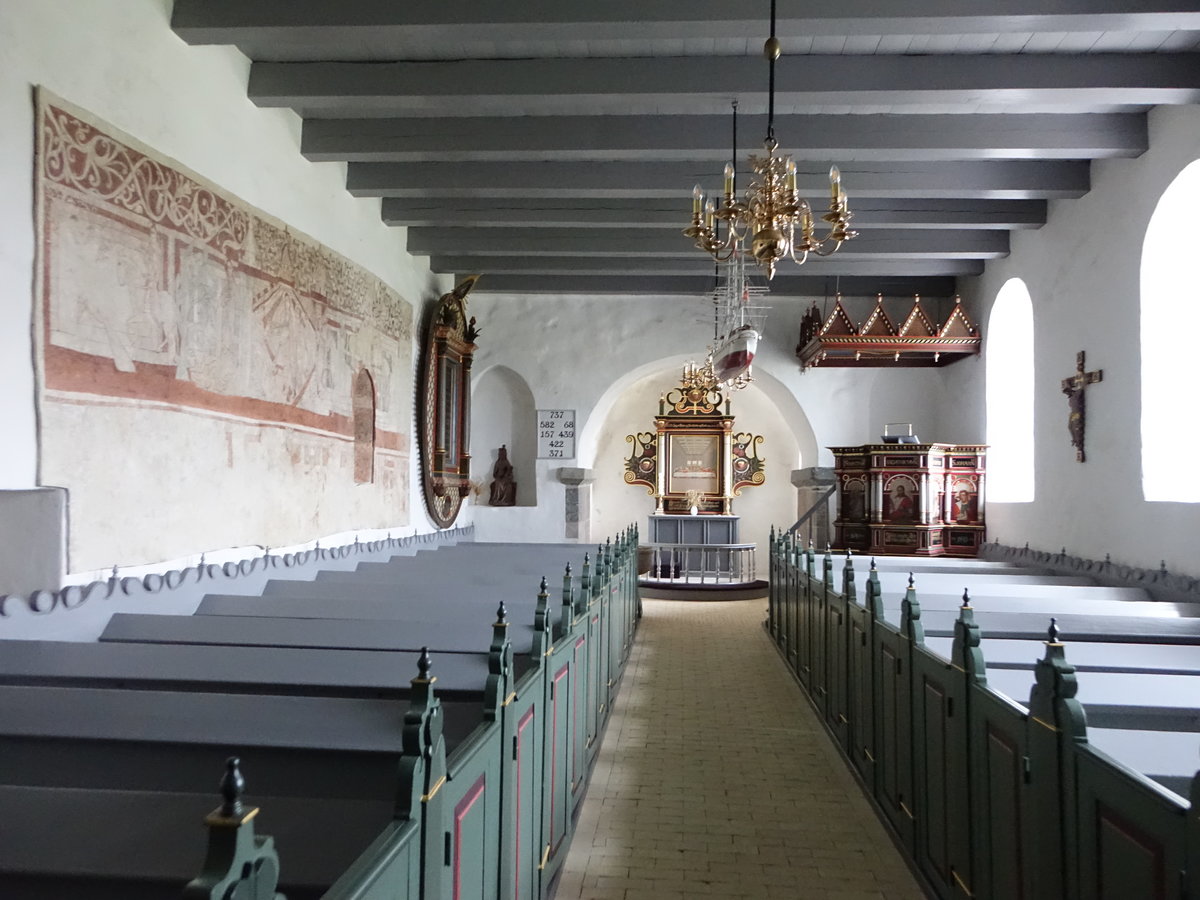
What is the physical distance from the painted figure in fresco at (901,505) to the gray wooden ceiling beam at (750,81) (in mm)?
4196

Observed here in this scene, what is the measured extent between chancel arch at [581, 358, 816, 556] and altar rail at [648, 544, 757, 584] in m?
1.22

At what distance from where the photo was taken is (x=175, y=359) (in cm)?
427

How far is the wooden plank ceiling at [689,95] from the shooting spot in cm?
433

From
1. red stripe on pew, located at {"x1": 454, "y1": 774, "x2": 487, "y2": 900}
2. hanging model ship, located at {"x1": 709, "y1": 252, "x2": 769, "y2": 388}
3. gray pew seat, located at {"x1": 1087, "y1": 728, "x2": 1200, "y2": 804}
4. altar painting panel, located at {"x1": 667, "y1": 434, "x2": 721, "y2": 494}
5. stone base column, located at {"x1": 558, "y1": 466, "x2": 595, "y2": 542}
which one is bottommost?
red stripe on pew, located at {"x1": 454, "y1": 774, "x2": 487, "y2": 900}

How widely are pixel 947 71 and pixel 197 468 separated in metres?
4.97

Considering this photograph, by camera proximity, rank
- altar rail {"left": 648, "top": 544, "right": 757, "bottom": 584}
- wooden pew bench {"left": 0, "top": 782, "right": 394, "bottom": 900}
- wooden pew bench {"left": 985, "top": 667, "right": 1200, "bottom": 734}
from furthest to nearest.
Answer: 1. altar rail {"left": 648, "top": 544, "right": 757, "bottom": 584}
2. wooden pew bench {"left": 985, "top": 667, "right": 1200, "bottom": 734}
3. wooden pew bench {"left": 0, "top": 782, "right": 394, "bottom": 900}

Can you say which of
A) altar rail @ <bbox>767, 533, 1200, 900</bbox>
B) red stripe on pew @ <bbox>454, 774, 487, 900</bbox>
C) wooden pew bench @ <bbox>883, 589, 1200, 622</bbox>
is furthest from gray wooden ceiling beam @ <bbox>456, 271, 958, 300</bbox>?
red stripe on pew @ <bbox>454, 774, 487, 900</bbox>

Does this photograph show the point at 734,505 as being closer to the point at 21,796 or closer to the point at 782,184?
the point at 782,184

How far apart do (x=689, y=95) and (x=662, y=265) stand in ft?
12.8

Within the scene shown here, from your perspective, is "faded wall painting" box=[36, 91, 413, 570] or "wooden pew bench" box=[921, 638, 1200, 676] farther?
"faded wall painting" box=[36, 91, 413, 570]

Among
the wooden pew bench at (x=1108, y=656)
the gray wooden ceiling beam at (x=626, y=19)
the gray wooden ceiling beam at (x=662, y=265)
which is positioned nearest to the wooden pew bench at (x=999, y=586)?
the wooden pew bench at (x=1108, y=656)

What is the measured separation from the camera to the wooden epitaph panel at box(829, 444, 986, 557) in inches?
334

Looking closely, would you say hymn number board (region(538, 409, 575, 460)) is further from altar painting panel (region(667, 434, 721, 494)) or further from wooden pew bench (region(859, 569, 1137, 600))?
wooden pew bench (region(859, 569, 1137, 600))

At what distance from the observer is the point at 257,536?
513cm
